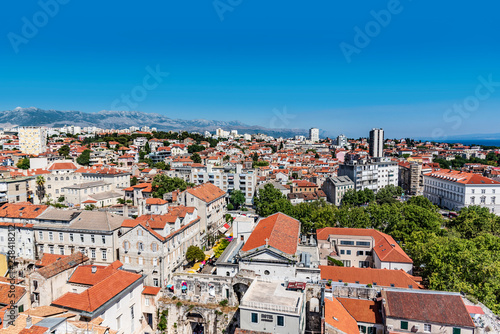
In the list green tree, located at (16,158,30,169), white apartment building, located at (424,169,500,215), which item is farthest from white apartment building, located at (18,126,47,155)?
white apartment building, located at (424,169,500,215)

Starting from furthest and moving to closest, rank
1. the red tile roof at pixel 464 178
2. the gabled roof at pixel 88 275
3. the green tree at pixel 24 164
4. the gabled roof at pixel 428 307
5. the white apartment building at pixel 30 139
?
the white apartment building at pixel 30 139 → the green tree at pixel 24 164 → the red tile roof at pixel 464 178 → the gabled roof at pixel 88 275 → the gabled roof at pixel 428 307

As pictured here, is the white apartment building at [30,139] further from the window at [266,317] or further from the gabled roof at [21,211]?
the window at [266,317]

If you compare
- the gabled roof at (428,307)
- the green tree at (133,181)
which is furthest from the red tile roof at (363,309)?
the green tree at (133,181)

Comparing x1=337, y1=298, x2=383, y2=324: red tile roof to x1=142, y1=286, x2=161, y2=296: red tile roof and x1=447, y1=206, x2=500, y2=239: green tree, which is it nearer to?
x1=142, y1=286, x2=161, y2=296: red tile roof

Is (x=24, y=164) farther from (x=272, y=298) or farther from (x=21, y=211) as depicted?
(x=272, y=298)

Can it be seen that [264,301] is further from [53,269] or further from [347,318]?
[53,269]

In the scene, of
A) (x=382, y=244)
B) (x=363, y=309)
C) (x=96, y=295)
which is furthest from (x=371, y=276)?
(x=96, y=295)

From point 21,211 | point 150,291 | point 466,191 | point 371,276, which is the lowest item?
point 150,291
